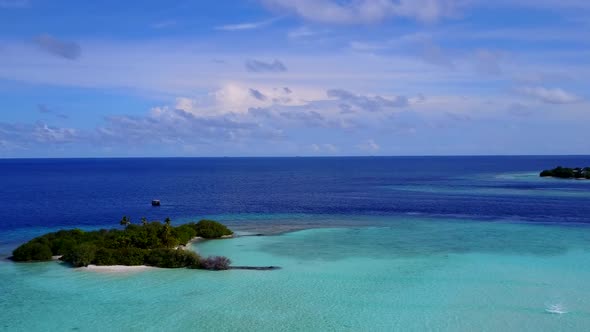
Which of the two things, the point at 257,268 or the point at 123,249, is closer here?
the point at 257,268

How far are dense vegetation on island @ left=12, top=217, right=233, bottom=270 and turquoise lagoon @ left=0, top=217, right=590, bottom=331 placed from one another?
133cm

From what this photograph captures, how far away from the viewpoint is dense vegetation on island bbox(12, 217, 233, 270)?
143 ft

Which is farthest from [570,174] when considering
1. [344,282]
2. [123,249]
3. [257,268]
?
[123,249]

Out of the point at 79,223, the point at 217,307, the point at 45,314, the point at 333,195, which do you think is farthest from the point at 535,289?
the point at 333,195

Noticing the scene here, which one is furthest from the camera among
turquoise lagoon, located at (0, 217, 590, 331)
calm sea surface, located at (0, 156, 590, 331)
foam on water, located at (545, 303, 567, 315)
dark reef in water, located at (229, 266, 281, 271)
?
dark reef in water, located at (229, 266, 281, 271)

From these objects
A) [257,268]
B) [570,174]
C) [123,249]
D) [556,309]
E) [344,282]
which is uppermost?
[570,174]

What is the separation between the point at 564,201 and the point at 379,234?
172 ft

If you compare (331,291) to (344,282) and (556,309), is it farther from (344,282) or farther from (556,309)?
(556,309)

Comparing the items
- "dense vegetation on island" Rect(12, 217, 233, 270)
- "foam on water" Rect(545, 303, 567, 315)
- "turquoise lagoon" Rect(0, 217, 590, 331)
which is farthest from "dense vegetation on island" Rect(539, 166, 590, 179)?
"dense vegetation on island" Rect(12, 217, 233, 270)

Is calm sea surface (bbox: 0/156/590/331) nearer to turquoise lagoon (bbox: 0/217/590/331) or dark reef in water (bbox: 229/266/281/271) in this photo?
turquoise lagoon (bbox: 0/217/590/331)

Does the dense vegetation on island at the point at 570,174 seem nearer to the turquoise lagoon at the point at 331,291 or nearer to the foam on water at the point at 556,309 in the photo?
the turquoise lagoon at the point at 331,291

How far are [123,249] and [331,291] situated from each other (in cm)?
1962

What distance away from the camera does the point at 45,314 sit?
32.2 meters

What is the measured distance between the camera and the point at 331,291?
36656 mm
